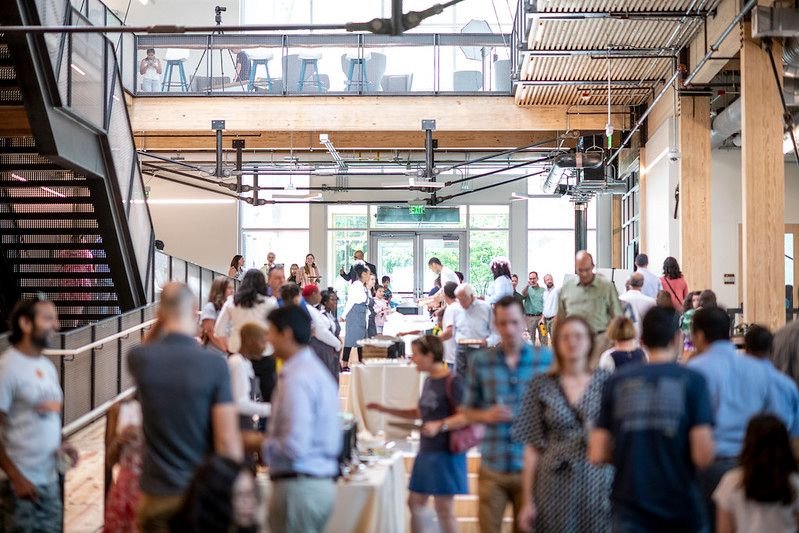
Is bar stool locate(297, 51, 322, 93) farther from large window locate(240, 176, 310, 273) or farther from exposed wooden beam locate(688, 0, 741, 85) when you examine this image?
large window locate(240, 176, 310, 273)

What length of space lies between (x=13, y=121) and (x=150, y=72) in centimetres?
617

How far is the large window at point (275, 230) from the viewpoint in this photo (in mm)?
Result: 27031

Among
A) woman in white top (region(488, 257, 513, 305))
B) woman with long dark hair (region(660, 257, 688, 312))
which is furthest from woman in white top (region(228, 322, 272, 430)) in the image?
woman with long dark hair (region(660, 257, 688, 312))

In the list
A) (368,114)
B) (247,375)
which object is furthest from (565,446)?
(368,114)

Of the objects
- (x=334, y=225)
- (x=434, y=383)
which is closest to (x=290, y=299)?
(x=434, y=383)

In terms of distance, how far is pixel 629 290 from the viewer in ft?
32.6

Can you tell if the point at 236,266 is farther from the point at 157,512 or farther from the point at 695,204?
the point at 157,512

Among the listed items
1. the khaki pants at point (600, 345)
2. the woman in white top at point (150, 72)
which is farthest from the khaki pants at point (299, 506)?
the woman in white top at point (150, 72)

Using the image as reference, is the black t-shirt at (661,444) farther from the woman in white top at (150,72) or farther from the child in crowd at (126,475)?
the woman in white top at (150,72)

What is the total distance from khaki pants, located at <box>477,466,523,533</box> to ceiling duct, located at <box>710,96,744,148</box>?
975 centimetres

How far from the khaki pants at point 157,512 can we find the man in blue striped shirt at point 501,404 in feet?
4.72

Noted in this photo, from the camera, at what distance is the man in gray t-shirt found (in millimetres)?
3791

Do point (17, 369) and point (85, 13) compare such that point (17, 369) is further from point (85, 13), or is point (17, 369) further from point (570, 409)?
point (85, 13)

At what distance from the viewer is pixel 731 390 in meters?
4.75
